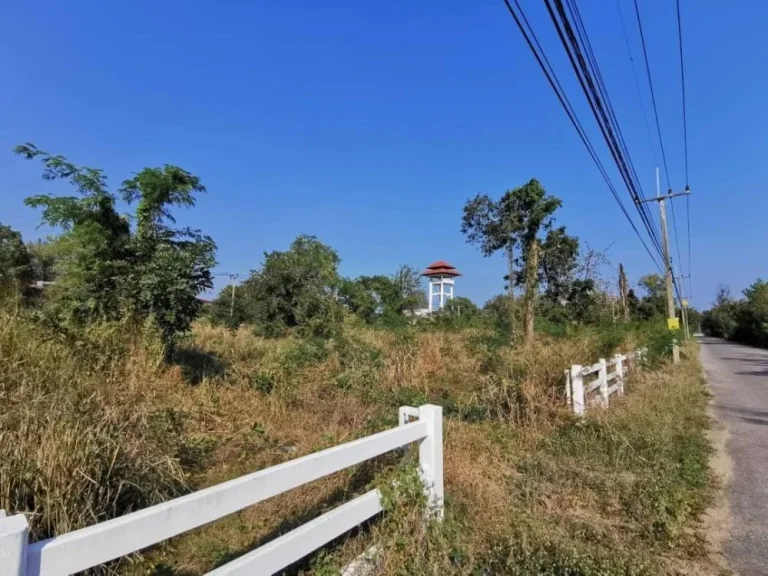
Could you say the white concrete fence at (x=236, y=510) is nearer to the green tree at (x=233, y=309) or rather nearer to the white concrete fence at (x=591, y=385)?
the white concrete fence at (x=591, y=385)

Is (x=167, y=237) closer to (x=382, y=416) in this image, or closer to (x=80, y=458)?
(x=382, y=416)

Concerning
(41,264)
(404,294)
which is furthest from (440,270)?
(41,264)

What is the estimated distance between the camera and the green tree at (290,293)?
1848 centimetres

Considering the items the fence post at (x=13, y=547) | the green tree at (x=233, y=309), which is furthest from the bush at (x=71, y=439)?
the green tree at (x=233, y=309)

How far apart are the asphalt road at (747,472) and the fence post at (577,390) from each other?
172 centimetres

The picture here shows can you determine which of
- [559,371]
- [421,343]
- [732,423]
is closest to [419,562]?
[559,371]

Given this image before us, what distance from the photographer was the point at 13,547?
1.18 m

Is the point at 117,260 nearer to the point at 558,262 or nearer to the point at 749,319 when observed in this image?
the point at 558,262

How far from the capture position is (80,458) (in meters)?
2.66

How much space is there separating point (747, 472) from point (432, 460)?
14.0 feet

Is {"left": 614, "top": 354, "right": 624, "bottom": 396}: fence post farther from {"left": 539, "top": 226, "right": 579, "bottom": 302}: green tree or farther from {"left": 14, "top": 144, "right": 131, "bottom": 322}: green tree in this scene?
{"left": 539, "top": 226, "right": 579, "bottom": 302}: green tree

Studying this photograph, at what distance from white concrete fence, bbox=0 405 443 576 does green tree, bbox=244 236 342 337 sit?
13818mm

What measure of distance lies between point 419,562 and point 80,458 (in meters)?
2.02

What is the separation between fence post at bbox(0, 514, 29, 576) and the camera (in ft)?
3.82
